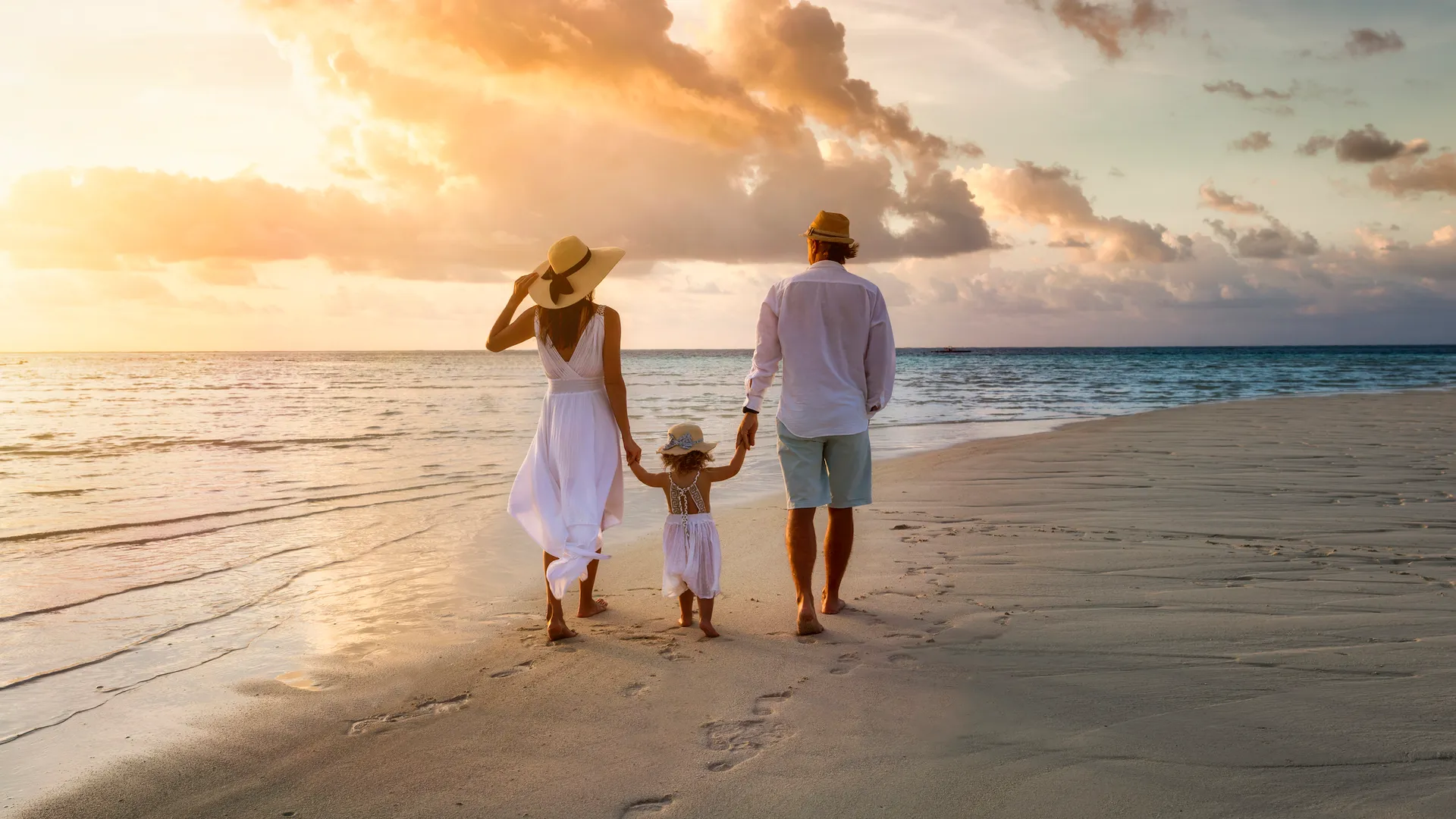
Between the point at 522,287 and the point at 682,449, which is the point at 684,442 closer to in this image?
the point at 682,449

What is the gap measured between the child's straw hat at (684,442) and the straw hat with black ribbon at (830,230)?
3.89ft

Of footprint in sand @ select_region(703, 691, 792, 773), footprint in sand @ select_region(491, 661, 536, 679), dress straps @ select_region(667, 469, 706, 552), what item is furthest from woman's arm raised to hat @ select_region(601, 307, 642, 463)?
footprint in sand @ select_region(703, 691, 792, 773)

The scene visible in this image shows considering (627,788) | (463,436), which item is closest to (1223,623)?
(627,788)

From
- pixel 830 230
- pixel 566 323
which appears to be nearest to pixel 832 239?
pixel 830 230

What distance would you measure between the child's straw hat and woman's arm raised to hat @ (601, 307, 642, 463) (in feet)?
0.56

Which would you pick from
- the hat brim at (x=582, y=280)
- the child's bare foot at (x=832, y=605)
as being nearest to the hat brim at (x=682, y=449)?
the hat brim at (x=582, y=280)

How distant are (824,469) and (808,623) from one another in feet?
2.63

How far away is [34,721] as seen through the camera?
354cm

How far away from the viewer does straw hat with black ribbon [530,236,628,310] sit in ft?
14.0

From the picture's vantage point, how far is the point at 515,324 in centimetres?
444

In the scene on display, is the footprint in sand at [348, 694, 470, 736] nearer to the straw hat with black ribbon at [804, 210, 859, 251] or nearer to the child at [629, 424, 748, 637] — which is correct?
the child at [629, 424, 748, 637]

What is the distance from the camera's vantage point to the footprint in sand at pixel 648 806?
8.53 feet

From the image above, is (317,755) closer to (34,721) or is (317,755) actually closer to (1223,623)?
(34,721)

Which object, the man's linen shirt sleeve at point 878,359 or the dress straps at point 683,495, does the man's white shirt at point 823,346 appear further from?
A: the dress straps at point 683,495
